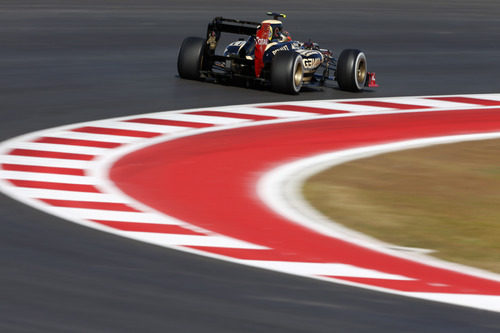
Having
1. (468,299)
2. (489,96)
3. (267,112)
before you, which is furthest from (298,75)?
(468,299)

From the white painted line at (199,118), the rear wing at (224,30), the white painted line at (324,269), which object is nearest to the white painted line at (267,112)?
the white painted line at (199,118)

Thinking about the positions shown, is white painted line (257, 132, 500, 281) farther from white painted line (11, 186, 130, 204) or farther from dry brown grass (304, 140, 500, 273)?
white painted line (11, 186, 130, 204)

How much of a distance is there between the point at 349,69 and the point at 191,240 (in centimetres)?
898

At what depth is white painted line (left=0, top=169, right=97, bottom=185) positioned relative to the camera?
9.99 metres

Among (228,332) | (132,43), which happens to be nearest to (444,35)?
(132,43)

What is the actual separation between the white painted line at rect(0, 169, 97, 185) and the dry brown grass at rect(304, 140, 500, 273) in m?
1.91

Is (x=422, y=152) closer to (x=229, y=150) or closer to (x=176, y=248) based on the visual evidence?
(x=229, y=150)

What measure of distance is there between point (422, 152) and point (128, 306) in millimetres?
6379

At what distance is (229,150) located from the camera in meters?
11.9

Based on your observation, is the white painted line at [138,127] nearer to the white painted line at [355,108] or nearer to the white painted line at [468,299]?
the white painted line at [355,108]

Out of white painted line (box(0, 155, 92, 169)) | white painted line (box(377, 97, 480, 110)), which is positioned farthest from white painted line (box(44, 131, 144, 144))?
white painted line (box(377, 97, 480, 110))

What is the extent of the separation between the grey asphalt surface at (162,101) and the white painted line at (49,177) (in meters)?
1.11

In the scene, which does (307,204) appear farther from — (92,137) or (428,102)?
(428,102)

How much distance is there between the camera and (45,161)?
35.8ft
